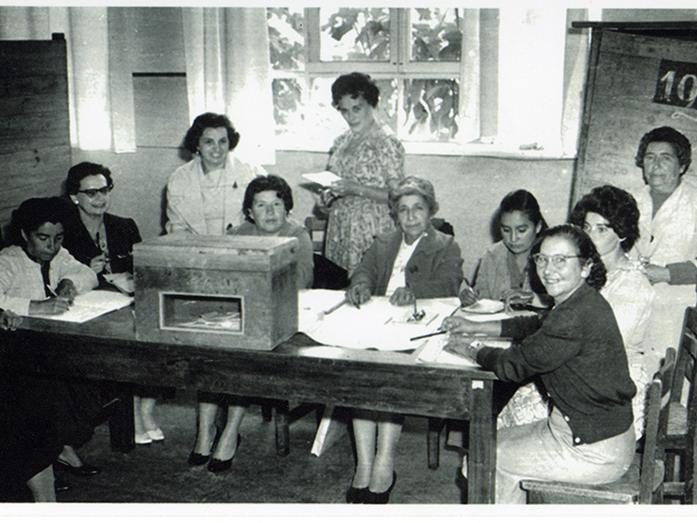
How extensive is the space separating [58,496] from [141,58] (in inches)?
130

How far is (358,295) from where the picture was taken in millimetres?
3248

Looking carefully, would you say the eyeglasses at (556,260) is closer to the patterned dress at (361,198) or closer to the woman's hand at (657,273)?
the woman's hand at (657,273)

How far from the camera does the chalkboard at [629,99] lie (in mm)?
4238

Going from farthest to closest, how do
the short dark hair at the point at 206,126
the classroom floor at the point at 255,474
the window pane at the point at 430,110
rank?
the window pane at the point at 430,110, the short dark hair at the point at 206,126, the classroom floor at the point at 255,474

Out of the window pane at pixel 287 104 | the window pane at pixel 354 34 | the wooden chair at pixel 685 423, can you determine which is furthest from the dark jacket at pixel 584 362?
the window pane at pixel 287 104

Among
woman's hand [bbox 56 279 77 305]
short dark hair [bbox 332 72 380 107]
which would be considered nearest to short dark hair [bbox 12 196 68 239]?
woman's hand [bbox 56 279 77 305]

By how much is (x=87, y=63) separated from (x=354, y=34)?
6.21 ft

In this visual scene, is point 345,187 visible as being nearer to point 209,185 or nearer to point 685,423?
point 209,185

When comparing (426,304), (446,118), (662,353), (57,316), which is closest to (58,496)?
(57,316)

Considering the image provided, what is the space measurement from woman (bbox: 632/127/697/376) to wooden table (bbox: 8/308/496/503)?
1.53 meters

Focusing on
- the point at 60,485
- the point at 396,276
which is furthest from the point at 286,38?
the point at 60,485

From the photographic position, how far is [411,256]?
11.9 ft

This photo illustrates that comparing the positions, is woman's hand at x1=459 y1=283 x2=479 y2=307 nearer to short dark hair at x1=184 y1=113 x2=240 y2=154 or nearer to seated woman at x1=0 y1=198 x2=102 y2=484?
seated woman at x1=0 y1=198 x2=102 y2=484

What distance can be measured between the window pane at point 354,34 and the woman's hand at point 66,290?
105 inches
